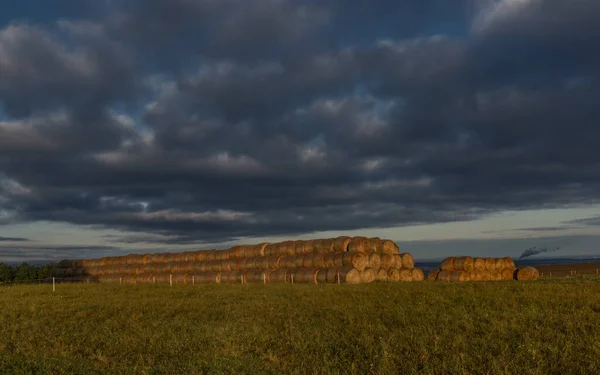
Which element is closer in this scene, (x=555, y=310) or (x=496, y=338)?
(x=496, y=338)

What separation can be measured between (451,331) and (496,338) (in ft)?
3.59

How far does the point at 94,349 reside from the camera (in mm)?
11211

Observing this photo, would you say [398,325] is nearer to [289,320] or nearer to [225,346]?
[289,320]

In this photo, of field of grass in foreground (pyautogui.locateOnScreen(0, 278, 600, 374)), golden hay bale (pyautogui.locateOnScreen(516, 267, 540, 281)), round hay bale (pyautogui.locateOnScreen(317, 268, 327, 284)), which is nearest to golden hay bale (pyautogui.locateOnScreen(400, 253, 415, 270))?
round hay bale (pyautogui.locateOnScreen(317, 268, 327, 284))

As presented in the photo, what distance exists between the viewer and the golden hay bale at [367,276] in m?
29.0

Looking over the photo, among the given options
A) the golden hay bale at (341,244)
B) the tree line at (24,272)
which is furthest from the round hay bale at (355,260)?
the tree line at (24,272)

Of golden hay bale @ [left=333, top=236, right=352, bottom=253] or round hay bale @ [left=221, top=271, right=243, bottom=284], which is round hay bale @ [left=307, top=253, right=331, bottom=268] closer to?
golden hay bale @ [left=333, top=236, right=352, bottom=253]

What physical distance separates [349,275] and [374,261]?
9.99 feet

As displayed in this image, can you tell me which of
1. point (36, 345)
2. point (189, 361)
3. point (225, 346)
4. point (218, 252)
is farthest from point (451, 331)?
point (218, 252)

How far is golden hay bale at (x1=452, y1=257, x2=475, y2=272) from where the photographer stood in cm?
3478

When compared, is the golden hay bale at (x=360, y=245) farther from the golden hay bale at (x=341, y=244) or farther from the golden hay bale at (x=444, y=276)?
the golden hay bale at (x=444, y=276)

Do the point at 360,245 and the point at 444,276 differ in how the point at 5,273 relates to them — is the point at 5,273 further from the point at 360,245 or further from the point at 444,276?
the point at 444,276

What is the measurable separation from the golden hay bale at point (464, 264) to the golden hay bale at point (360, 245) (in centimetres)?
816

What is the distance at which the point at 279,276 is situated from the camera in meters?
32.0
